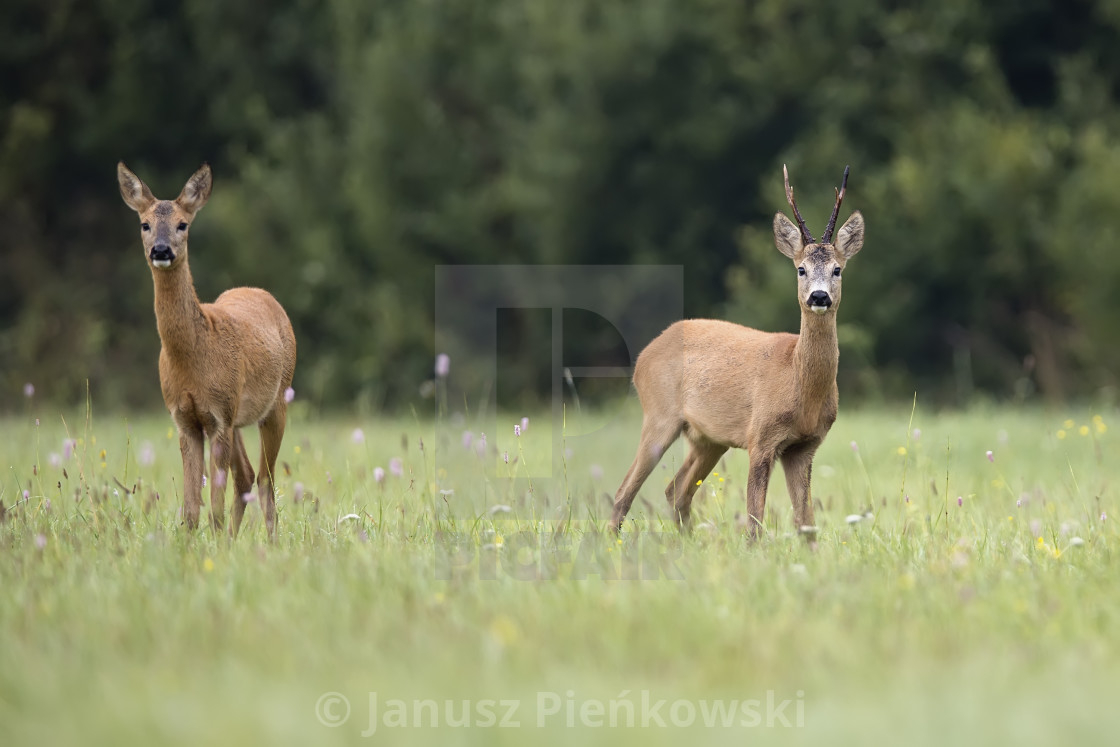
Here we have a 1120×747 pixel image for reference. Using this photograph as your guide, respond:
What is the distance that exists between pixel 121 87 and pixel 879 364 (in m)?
12.2

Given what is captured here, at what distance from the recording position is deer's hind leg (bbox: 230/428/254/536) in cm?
671

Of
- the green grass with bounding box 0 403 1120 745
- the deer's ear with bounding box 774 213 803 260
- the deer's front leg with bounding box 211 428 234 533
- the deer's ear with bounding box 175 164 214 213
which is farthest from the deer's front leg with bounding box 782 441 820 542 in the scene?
the deer's ear with bounding box 175 164 214 213

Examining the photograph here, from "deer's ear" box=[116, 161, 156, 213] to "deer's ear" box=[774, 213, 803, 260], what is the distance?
3.03 m

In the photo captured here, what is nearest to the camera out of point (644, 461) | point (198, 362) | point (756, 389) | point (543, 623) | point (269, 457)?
point (543, 623)

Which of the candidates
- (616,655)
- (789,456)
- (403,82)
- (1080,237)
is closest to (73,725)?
(616,655)

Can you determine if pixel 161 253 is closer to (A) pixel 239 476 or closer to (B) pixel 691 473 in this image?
(A) pixel 239 476

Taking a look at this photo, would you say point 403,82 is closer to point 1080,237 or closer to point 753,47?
point 753,47

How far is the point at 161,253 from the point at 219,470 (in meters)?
1.04

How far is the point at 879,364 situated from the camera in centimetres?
1794

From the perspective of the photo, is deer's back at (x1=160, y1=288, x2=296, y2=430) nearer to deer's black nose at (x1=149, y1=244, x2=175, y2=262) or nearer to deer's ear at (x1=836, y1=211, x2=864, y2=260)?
deer's black nose at (x1=149, y1=244, x2=175, y2=262)

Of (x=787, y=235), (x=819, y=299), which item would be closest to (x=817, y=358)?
(x=819, y=299)

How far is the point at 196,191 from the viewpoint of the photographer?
652 cm

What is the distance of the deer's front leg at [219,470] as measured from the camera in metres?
5.88

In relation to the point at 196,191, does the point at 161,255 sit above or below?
below
